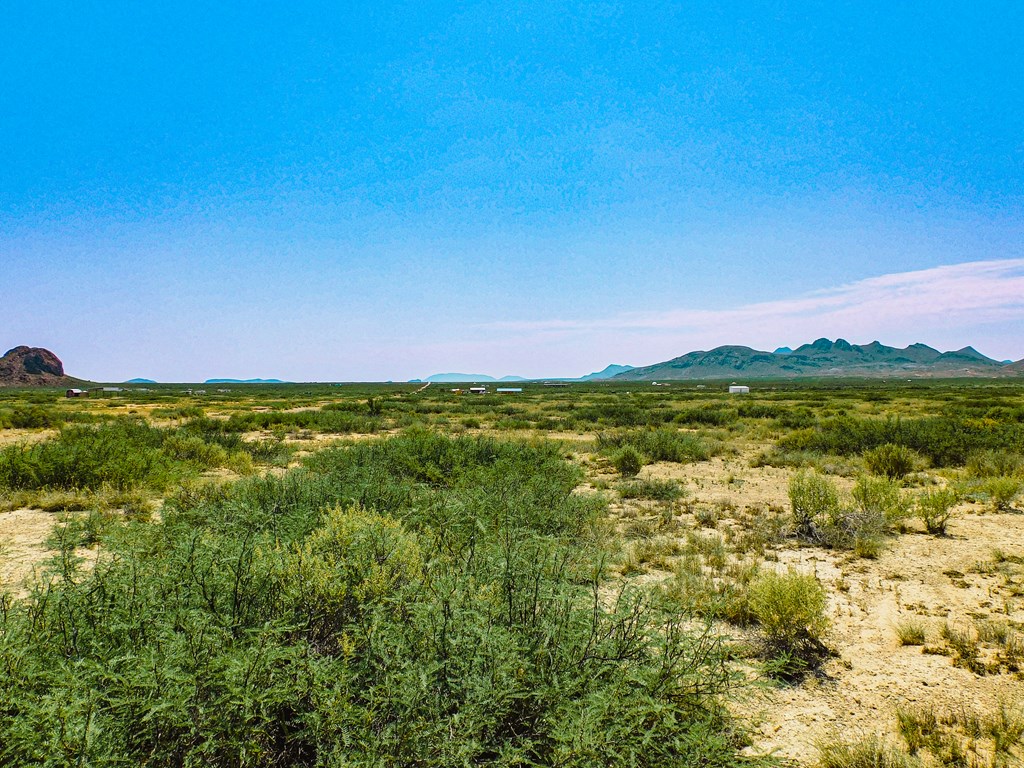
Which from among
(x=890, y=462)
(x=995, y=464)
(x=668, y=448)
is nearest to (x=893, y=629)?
(x=890, y=462)

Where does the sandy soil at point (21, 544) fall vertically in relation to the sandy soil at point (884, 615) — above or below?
above

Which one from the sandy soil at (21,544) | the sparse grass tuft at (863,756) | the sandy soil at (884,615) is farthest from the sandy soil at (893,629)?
the sandy soil at (21,544)

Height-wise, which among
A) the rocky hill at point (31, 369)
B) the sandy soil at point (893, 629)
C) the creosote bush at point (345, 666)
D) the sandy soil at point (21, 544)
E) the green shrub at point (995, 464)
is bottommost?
the sandy soil at point (893, 629)

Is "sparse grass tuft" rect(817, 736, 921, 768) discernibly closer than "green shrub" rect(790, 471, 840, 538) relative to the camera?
Yes

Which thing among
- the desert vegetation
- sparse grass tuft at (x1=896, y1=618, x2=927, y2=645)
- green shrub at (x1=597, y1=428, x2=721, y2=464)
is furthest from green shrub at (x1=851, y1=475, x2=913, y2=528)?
green shrub at (x1=597, y1=428, x2=721, y2=464)

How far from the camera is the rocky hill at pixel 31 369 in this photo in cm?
13600

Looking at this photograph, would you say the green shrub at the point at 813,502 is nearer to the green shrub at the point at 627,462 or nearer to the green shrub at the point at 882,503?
the green shrub at the point at 882,503

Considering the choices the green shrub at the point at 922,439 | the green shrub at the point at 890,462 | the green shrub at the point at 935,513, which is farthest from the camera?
the green shrub at the point at 922,439

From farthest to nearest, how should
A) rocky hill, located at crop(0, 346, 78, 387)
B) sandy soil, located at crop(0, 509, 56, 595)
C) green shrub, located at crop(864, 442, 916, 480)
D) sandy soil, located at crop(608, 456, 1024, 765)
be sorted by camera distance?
rocky hill, located at crop(0, 346, 78, 387) < green shrub, located at crop(864, 442, 916, 480) < sandy soil, located at crop(0, 509, 56, 595) < sandy soil, located at crop(608, 456, 1024, 765)

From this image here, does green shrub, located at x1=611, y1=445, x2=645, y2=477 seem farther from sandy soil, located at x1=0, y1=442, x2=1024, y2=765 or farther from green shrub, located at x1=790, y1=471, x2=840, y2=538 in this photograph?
green shrub, located at x1=790, y1=471, x2=840, y2=538

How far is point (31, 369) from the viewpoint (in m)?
147

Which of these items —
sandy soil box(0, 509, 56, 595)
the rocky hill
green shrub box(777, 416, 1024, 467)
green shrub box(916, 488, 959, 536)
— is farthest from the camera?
the rocky hill

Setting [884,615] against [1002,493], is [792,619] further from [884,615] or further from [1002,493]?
[1002,493]

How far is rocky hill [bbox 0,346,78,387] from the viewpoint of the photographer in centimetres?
13600
